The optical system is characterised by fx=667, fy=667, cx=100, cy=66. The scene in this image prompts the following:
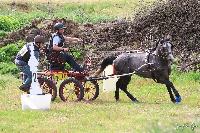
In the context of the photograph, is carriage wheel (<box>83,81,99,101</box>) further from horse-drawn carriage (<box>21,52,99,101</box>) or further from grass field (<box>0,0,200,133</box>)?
grass field (<box>0,0,200,133</box>)

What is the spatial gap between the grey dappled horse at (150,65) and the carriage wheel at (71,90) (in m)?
1.32

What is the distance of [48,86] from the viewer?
59.4 ft

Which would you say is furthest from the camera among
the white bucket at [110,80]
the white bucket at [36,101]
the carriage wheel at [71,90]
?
the white bucket at [110,80]

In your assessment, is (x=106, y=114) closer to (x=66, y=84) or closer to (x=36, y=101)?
(x=36, y=101)

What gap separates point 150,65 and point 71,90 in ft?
7.51

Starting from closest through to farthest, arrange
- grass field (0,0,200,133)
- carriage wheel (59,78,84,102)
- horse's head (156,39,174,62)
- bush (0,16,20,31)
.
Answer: grass field (0,0,200,133), horse's head (156,39,174,62), carriage wheel (59,78,84,102), bush (0,16,20,31)

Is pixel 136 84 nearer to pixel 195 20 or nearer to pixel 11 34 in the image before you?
pixel 195 20

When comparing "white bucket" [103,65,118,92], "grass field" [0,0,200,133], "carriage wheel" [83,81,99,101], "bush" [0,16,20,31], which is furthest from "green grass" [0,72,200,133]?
"bush" [0,16,20,31]

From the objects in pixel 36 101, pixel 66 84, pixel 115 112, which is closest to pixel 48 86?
pixel 66 84

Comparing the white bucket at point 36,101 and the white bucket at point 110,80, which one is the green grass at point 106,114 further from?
Answer: the white bucket at point 110,80

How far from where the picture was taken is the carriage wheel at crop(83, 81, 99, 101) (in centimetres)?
1858

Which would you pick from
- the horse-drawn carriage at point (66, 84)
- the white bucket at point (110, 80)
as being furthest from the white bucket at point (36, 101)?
the white bucket at point (110, 80)

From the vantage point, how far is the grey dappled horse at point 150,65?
18031mm

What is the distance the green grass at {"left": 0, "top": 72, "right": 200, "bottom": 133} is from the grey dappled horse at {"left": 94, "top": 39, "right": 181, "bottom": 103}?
467 millimetres
